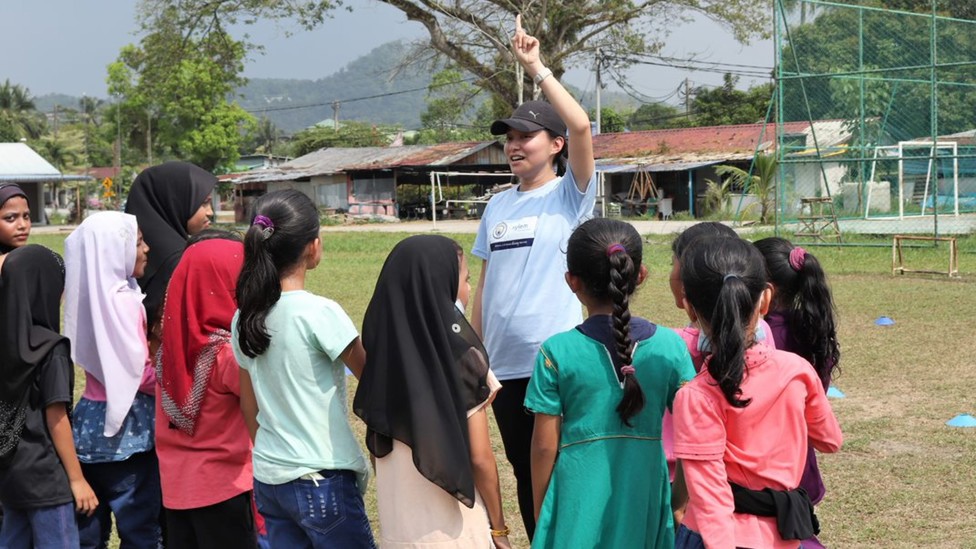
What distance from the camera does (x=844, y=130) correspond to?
18.9 metres

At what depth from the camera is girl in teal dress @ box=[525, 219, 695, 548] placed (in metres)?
2.84

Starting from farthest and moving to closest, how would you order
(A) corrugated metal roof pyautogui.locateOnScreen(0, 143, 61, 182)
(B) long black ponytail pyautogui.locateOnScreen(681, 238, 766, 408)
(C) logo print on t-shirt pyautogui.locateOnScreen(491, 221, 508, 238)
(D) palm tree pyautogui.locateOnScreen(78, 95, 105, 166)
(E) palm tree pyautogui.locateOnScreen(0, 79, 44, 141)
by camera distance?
(D) palm tree pyautogui.locateOnScreen(78, 95, 105, 166), (E) palm tree pyautogui.locateOnScreen(0, 79, 44, 141), (A) corrugated metal roof pyautogui.locateOnScreen(0, 143, 61, 182), (C) logo print on t-shirt pyautogui.locateOnScreen(491, 221, 508, 238), (B) long black ponytail pyautogui.locateOnScreen(681, 238, 766, 408)

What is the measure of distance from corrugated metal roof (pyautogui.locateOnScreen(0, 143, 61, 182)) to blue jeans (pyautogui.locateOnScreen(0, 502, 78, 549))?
47284 mm

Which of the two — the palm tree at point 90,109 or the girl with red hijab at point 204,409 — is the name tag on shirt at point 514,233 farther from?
the palm tree at point 90,109

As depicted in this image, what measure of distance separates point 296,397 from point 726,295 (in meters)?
1.27

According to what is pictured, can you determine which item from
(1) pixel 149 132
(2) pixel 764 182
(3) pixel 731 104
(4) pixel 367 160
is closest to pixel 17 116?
(1) pixel 149 132

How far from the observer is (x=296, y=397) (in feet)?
9.71

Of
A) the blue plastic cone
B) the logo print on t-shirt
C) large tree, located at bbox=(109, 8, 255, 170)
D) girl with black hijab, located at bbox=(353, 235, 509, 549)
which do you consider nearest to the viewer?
girl with black hijab, located at bbox=(353, 235, 509, 549)

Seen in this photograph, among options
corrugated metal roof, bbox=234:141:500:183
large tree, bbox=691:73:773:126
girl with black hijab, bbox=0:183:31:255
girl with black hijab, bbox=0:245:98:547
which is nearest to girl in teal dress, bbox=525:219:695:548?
girl with black hijab, bbox=0:245:98:547


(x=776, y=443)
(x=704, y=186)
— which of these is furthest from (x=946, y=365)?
(x=704, y=186)

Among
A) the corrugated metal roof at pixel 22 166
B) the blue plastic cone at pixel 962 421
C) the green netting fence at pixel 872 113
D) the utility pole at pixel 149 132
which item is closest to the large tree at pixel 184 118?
the utility pole at pixel 149 132

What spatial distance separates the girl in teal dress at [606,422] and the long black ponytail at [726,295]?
0.25 m

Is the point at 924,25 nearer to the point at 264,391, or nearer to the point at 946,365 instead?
the point at 946,365

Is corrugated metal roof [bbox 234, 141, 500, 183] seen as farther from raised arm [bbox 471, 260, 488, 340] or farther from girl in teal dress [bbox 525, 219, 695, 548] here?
girl in teal dress [bbox 525, 219, 695, 548]
